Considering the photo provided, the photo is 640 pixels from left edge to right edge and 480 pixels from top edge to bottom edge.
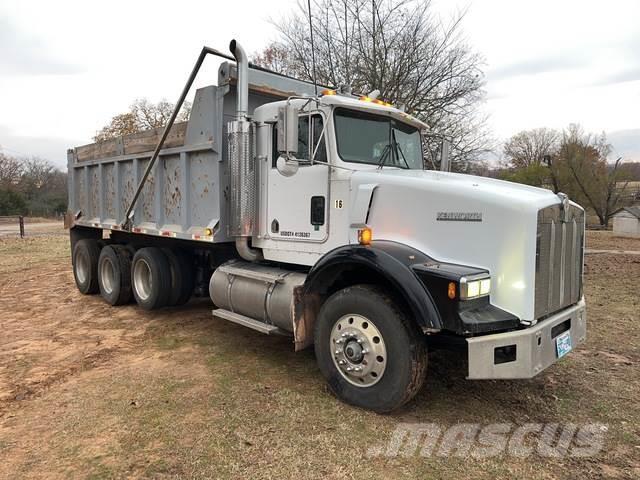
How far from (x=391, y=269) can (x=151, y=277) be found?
446 cm

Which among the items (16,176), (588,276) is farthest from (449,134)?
(16,176)

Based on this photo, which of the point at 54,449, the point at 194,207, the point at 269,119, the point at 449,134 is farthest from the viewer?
the point at 449,134

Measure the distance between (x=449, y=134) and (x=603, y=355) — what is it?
10.1 meters

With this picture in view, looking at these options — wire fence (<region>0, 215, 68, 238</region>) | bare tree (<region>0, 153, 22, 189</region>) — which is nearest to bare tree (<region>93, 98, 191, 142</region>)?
wire fence (<region>0, 215, 68, 238</region>)

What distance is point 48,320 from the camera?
6992mm

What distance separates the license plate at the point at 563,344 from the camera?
3.69 m

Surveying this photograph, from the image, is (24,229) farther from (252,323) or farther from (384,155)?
(384,155)

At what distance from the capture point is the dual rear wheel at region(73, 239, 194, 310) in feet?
22.6

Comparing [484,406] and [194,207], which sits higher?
[194,207]

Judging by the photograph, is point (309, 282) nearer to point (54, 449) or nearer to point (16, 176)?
point (54, 449)

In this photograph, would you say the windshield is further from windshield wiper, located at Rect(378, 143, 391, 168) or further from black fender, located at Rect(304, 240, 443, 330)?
black fender, located at Rect(304, 240, 443, 330)

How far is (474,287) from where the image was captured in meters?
3.38

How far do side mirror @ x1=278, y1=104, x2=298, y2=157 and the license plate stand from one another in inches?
105

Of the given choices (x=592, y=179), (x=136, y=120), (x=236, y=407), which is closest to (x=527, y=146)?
(x=592, y=179)
